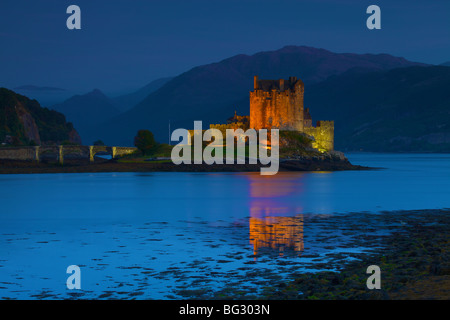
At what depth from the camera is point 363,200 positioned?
59531mm

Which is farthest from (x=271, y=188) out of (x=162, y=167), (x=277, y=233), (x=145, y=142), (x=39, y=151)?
(x=39, y=151)

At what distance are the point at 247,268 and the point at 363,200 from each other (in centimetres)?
3918

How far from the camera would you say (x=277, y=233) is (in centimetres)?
3334

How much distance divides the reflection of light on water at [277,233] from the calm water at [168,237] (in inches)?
2.3

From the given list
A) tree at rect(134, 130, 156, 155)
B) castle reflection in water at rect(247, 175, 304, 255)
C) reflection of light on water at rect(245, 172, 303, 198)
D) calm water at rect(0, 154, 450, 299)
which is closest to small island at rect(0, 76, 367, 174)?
tree at rect(134, 130, 156, 155)

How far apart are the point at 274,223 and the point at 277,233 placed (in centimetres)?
595

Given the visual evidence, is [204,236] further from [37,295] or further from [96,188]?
[96,188]

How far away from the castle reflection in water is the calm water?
0.07 meters

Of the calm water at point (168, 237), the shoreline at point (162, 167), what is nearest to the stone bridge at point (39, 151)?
the shoreline at point (162, 167)

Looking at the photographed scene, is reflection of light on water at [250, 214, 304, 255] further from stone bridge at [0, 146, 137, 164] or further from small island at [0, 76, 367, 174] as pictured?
stone bridge at [0, 146, 137, 164]

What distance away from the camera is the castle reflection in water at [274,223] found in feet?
93.3

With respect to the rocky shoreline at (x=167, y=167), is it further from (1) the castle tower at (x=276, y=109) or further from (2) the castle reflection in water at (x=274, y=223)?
(2) the castle reflection in water at (x=274, y=223)

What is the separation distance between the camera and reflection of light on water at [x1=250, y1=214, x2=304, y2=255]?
28328 mm
